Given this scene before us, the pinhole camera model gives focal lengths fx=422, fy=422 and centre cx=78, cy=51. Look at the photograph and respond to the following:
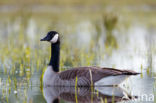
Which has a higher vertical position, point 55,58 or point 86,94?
point 55,58

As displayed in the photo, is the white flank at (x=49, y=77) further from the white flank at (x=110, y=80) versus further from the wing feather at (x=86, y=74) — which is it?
the white flank at (x=110, y=80)

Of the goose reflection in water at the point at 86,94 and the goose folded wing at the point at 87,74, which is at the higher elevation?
the goose folded wing at the point at 87,74

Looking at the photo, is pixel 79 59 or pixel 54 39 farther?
pixel 79 59

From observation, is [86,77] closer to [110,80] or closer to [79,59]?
[110,80]

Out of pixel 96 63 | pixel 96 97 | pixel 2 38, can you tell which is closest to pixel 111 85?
pixel 96 97

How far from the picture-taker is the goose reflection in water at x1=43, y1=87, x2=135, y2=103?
9043 millimetres

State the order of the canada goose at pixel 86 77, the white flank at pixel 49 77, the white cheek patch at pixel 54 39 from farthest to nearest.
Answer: the white cheek patch at pixel 54 39, the white flank at pixel 49 77, the canada goose at pixel 86 77

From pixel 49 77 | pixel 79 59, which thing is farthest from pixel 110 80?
pixel 79 59

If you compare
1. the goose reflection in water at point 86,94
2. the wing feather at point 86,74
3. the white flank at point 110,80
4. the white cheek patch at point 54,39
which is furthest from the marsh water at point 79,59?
the white cheek patch at point 54,39

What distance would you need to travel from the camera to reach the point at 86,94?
9.66 meters

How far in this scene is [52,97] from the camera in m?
9.49

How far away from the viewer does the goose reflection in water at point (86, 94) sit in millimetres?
9043

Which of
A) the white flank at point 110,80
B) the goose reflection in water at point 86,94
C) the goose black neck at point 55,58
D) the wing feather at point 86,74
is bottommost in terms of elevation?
the goose reflection in water at point 86,94

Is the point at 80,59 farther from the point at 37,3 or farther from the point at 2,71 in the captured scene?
the point at 37,3
